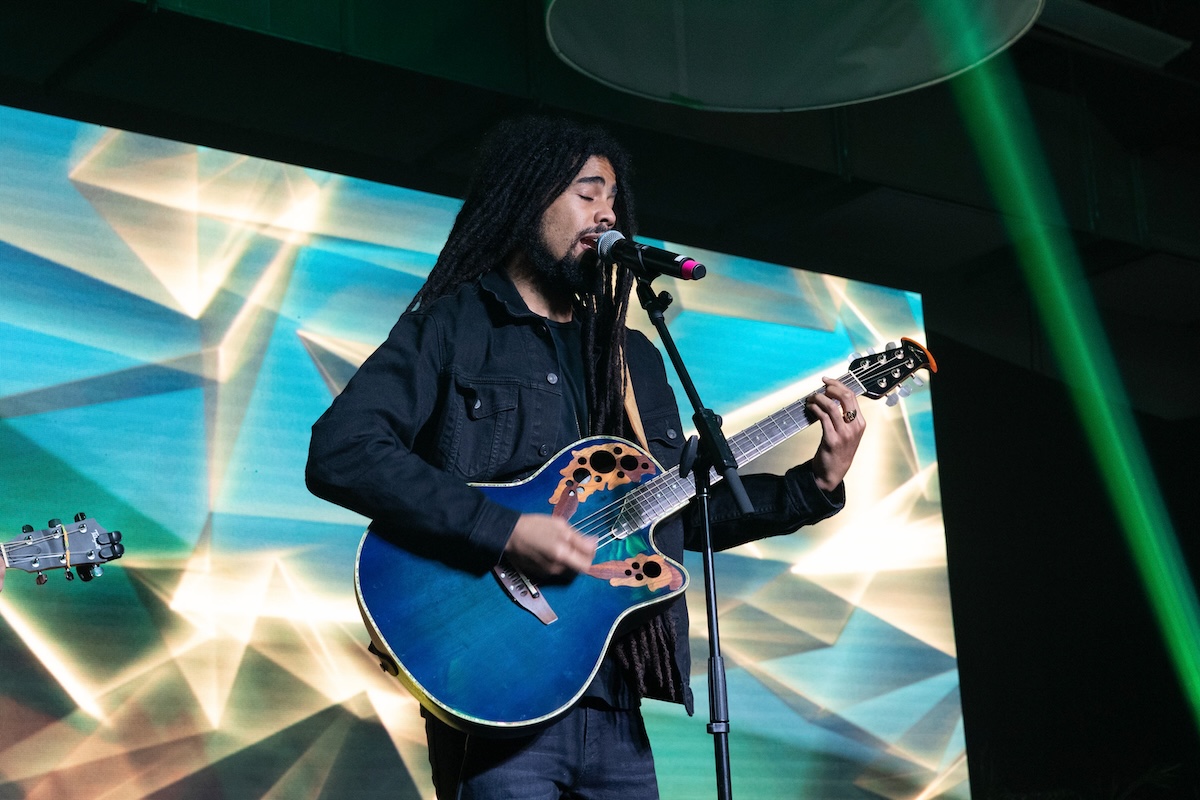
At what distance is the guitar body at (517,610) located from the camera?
174 cm

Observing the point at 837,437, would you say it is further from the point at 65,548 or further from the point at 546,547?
the point at 65,548

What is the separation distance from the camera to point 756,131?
14.1 ft

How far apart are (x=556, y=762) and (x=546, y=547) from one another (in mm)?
308

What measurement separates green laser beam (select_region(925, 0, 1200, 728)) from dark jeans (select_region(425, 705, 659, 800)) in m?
3.61

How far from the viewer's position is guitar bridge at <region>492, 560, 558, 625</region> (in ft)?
6.02

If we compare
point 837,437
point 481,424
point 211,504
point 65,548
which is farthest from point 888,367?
point 211,504

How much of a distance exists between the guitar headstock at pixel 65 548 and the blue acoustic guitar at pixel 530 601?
1.18 metres

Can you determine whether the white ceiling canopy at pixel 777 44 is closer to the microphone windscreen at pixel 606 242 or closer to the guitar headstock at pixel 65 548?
the microphone windscreen at pixel 606 242

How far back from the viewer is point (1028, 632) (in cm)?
524

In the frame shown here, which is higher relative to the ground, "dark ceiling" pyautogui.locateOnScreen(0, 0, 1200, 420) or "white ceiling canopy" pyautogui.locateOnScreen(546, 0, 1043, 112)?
"dark ceiling" pyautogui.locateOnScreen(0, 0, 1200, 420)

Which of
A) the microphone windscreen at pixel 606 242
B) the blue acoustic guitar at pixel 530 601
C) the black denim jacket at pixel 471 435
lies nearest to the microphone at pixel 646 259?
the microphone windscreen at pixel 606 242

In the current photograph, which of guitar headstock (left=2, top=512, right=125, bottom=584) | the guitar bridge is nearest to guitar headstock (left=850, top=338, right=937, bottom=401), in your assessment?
the guitar bridge

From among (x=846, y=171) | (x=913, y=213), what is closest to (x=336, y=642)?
(x=846, y=171)

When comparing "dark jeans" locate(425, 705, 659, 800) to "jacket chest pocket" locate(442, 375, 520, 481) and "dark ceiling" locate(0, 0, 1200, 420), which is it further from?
"dark ceiling" locate(0, 0, 1200, 420)
